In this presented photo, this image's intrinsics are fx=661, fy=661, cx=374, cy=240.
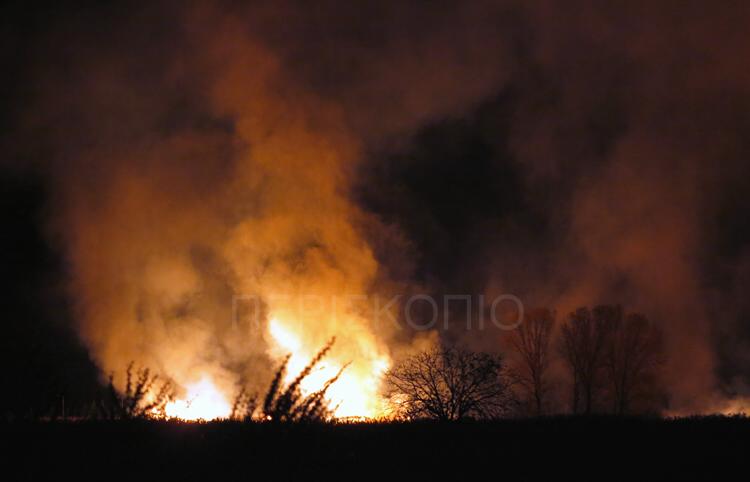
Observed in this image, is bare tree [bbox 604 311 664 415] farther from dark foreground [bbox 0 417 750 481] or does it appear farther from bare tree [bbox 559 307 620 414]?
dark foreground [bbox 0 417 750 481]

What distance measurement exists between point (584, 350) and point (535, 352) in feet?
11.6

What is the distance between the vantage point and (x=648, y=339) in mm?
48250

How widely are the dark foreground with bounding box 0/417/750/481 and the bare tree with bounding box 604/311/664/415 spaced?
35375 mm

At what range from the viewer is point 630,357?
47594 millimetres

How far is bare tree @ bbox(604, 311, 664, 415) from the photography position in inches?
1834

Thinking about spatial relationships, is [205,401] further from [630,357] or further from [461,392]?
[630,357]

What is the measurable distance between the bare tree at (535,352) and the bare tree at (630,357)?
14.6ft

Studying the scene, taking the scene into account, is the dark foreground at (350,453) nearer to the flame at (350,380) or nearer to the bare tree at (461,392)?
the bare tree at (461,392)

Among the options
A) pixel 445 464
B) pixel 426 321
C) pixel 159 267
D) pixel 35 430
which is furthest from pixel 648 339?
pixel 35 430

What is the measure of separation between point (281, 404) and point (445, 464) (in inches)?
122

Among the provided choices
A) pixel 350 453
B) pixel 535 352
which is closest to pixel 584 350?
pixel 535 352

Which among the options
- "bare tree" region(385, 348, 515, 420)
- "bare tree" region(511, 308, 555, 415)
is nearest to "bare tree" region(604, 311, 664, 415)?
"bare tree" region(511, 308, 555, 415)

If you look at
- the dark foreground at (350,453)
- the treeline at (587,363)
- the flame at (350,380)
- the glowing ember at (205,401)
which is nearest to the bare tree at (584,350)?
the treeline at (587,363)

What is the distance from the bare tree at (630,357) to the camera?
46594mm
